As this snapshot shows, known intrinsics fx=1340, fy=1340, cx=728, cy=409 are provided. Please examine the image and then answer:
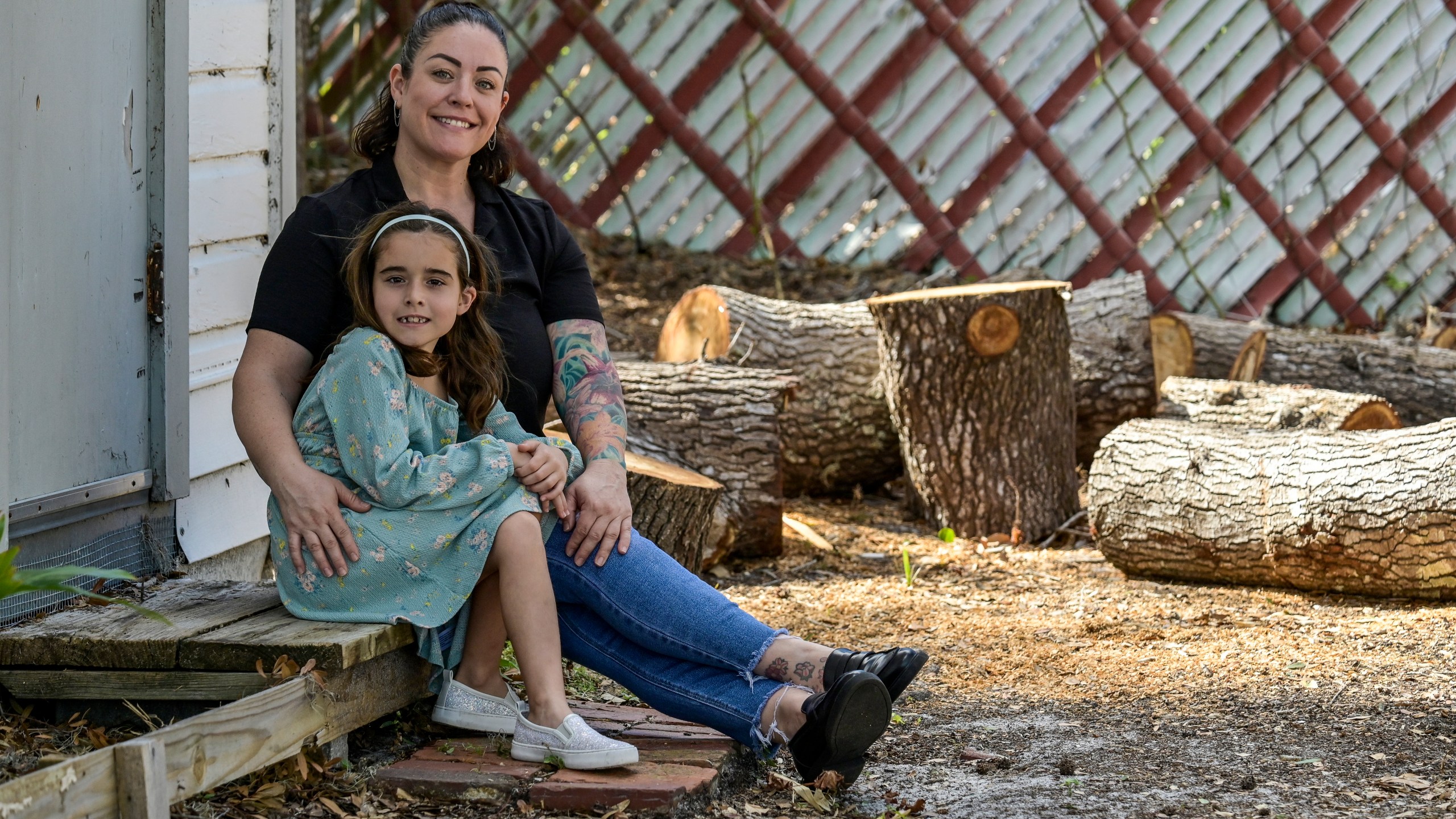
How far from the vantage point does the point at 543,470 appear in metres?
2.20

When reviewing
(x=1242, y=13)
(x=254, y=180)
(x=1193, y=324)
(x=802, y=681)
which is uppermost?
(x=1242, y=13)

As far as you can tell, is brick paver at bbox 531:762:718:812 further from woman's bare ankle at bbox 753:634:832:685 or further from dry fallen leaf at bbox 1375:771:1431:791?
dry fallen leaf at bbox 1375:771:1431:791

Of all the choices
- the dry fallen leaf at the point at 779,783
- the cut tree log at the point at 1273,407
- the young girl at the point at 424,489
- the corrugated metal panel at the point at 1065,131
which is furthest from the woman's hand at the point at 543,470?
the corrugated metal panel at the point at 1065,131

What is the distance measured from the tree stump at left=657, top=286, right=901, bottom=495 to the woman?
83.1 inches

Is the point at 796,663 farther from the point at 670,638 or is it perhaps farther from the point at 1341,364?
the point at 1341,364

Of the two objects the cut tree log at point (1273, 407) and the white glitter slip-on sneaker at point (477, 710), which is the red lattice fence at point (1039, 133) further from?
the white glitter slip-on sneaker at point (477, 710)

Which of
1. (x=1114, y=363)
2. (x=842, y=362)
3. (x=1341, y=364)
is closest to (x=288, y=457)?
(x=842, y=362)

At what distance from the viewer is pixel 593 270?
6102 mm

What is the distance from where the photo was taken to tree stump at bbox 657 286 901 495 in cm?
464

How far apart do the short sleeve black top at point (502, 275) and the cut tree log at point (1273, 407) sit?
7.80ft

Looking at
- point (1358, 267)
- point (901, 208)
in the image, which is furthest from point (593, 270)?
point (1358, 267)

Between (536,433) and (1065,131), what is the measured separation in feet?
14.3

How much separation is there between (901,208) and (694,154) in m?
1.05

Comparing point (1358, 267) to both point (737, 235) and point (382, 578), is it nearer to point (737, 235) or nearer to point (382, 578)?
point (737, 235)
